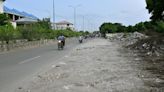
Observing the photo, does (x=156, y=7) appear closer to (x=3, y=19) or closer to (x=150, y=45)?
(x=150, y=45)

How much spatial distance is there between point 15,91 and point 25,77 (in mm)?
4089

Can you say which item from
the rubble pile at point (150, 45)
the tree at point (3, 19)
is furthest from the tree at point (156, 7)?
the tree at point (3, 19)

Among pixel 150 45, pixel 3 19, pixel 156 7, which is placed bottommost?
pixel 150 45

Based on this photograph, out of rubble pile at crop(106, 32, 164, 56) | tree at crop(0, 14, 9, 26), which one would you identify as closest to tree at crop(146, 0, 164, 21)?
rubble pile at crop(106, 32, 164, 56)

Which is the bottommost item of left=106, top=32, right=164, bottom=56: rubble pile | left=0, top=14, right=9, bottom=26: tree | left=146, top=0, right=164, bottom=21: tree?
left=106, top=32, right=164, bottom=56: rubble pile

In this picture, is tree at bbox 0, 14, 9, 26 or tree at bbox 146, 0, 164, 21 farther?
tree at bbox 0, 14, 9, 26

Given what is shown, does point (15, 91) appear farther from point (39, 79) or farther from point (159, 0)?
point (159, 0)

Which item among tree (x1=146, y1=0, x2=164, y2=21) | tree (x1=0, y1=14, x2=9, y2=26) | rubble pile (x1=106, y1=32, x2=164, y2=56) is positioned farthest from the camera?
tree (x1=0, y1=14, x2=9, y2=26)

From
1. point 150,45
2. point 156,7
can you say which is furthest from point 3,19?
point 150,45

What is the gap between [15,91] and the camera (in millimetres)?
12078

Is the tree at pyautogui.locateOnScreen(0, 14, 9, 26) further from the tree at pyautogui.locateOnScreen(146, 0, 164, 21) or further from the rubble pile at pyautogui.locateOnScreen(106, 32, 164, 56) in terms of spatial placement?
the tree at pyautogui.locateOnScreen(146, 0, 164, 21)

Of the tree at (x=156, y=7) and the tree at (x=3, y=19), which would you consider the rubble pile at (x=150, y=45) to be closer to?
the tree at (x=156, y=7)

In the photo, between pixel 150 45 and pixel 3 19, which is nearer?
pixel 150 45

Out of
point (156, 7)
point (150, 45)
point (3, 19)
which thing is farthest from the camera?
point (3, 19)
